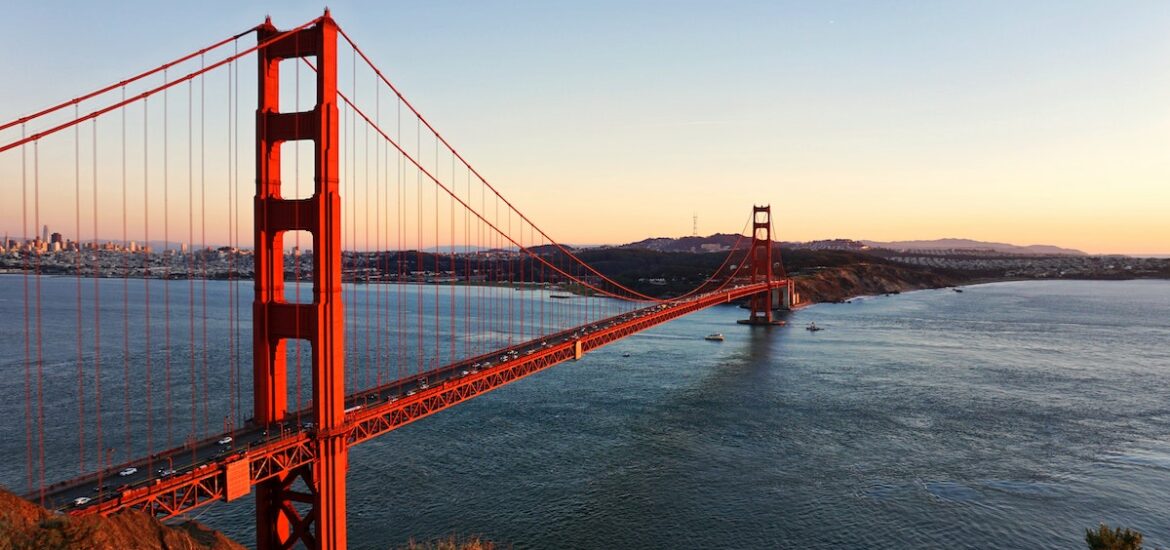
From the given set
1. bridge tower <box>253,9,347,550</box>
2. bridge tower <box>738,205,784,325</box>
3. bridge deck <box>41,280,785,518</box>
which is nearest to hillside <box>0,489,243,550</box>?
bridge deck <box>41,280,785,518</box>

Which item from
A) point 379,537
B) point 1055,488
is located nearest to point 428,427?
point 379,537

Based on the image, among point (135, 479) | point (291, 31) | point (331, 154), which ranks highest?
point (291, 31)

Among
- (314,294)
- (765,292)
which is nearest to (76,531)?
(314,294)

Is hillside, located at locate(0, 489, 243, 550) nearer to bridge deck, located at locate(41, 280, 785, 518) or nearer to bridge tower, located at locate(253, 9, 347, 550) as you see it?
bridge deck, located at locate(41, 280, 785, 518)

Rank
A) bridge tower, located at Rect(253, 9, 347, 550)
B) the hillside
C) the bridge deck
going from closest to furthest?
the hillside < the bridge deck < bridge tower, located at Rect(253, 9, 347, 550)

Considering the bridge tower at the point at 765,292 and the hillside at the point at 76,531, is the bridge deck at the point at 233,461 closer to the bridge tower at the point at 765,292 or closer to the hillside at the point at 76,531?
the hillside at the point at 76,531

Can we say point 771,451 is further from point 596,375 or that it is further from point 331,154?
point 331,154
